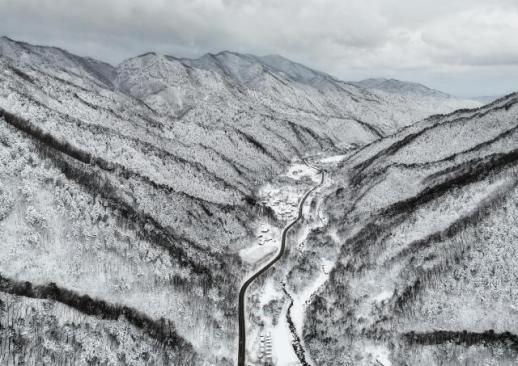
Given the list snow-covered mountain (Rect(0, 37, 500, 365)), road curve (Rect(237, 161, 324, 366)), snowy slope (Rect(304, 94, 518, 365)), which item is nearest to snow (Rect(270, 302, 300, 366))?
snowy slope (Rect(304, 94, 518, 365))

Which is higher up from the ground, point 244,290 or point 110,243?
point 110,243

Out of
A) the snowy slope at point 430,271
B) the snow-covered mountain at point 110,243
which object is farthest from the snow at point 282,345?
the snow-covered mountain at point 110,243

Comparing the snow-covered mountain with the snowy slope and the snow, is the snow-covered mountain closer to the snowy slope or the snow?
the snow

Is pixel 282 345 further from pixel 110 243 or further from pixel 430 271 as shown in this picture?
pixel 110 243

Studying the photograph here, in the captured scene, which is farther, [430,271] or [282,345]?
[430,271]

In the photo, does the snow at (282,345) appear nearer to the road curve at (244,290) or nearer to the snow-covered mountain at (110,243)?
the snow-covered mountain at (110,243)

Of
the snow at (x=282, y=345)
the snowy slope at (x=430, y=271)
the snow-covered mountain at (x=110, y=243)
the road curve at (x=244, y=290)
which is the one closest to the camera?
the snow-covered mountain at (x=110, y=243)

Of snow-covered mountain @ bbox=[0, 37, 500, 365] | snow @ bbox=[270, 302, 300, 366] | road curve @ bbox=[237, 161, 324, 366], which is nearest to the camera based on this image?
snow-covered mountain @ bbox=[0, 37, 500, 365]

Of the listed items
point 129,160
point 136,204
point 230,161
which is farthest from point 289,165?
point 136,204

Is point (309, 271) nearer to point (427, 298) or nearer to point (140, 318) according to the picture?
point (427, 298)

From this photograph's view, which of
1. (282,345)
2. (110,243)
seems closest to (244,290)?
(282,345)

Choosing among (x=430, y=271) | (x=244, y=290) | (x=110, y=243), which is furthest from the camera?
(x=244, y=290)

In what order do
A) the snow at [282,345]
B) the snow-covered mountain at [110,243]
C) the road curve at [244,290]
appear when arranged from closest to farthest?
the snow-covered mountain at [110,243] → the snow at [282,345] → the road curve at [244,290]
